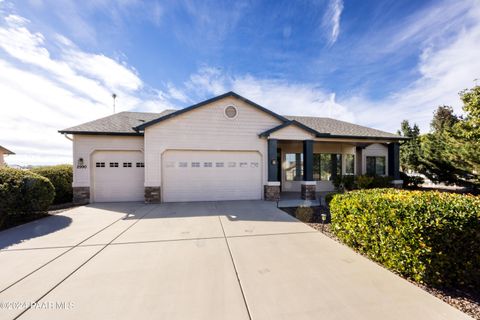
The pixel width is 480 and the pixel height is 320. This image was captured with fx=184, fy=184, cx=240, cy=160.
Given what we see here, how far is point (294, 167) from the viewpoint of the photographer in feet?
41.1

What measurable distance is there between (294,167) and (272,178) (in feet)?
11.6

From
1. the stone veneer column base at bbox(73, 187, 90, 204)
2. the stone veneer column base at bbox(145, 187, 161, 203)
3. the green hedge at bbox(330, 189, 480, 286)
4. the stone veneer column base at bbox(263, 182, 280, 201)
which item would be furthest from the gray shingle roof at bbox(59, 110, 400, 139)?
the green hedge at bbox(330, 189, 480, 286)

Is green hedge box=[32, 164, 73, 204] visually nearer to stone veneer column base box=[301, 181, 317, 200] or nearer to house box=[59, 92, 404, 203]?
house box=[59, 92, 404, 203]

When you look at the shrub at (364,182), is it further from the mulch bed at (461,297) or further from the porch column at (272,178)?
the mulch bed at (461,297)

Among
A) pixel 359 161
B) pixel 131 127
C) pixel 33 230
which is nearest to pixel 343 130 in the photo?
pixel 359 161

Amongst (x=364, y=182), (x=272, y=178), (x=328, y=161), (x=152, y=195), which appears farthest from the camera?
(x=328, y=161)

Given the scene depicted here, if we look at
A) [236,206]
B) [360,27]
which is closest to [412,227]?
[236,206]

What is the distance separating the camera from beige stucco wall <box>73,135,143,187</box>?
917 centimetres

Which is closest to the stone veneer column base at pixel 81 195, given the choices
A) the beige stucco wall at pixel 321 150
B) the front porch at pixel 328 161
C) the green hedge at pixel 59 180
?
the green hedge at pixel 59 180

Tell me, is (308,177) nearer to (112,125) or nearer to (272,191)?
(272,191)

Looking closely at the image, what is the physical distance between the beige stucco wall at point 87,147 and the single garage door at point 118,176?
24cm

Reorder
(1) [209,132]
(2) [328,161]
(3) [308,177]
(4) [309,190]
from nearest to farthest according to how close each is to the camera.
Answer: (1) [209,132] → (4) [309,190] → (3) [308,177] → (2) [328,161]

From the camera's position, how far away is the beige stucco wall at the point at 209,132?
9.01 metres

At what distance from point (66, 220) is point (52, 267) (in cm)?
393
